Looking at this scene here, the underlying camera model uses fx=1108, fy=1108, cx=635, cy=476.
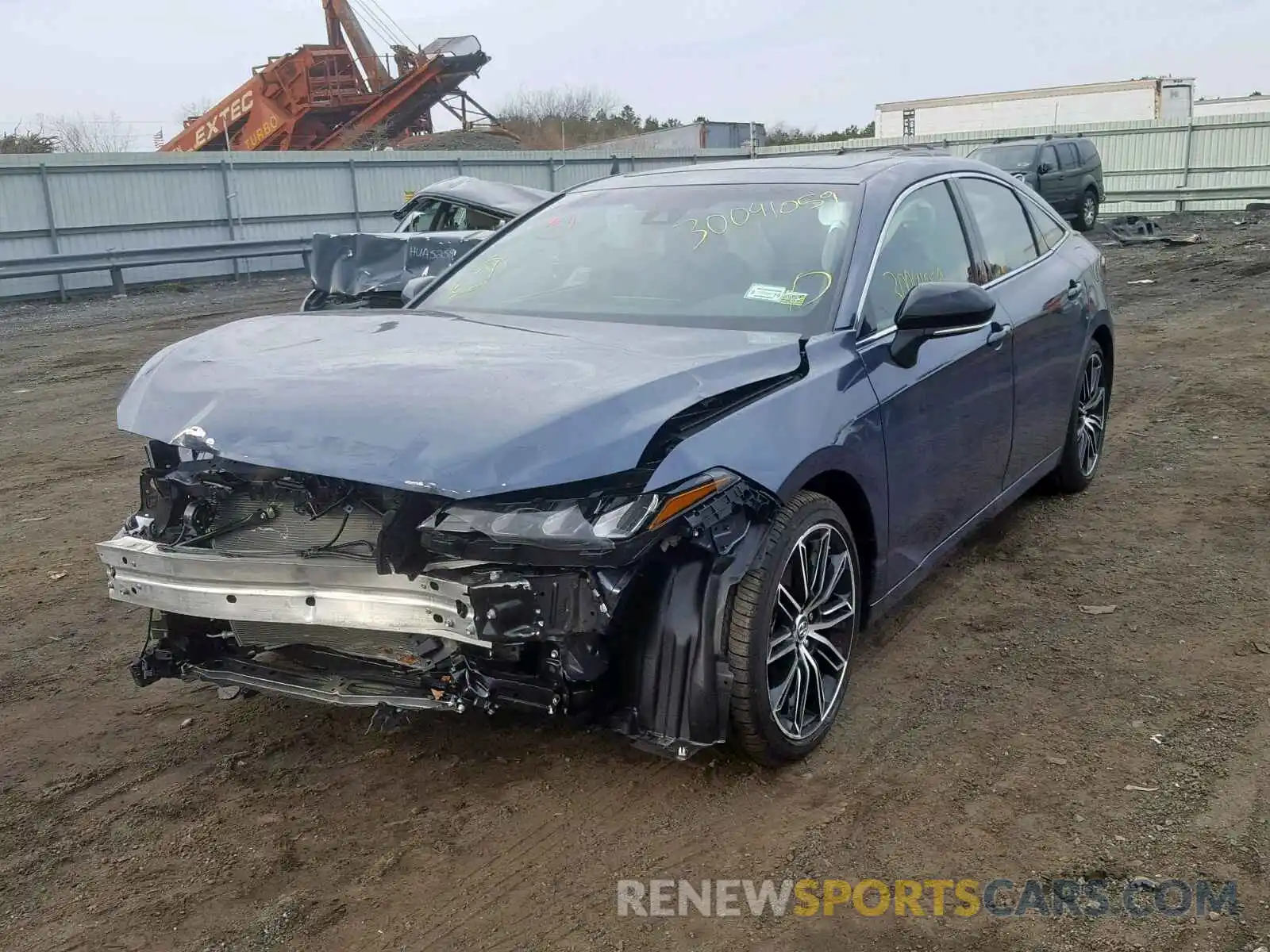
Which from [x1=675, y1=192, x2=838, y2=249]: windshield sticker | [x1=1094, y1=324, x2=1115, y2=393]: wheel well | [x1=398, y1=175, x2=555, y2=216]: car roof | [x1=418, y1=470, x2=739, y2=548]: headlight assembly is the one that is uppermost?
[x1=398, y1=175, x2=555, y2=216]: car roof

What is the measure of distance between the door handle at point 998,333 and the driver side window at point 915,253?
0.75ft

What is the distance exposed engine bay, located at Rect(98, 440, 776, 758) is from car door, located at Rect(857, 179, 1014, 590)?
0.83 meters

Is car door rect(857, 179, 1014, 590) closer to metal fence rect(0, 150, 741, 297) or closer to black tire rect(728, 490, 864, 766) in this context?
black tire rect(728, 490, 864, 766)

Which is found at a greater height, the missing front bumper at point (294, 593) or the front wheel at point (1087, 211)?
the front wheel at point (1087, 211)

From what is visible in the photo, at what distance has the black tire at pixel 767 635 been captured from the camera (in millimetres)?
2898

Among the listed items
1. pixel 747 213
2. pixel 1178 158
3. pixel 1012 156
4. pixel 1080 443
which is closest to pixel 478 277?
pixel 747 213

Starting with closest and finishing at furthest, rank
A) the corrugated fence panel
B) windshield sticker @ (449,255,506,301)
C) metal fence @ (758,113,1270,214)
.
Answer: windshield sticker @ (449,255,506,301), the corrugated fence panel, metal fence @ (758,113,1270,214)

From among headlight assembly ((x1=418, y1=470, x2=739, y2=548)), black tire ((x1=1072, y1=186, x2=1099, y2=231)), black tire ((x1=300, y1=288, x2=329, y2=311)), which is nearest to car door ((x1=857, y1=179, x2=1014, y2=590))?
headlight assembly ((x1=418, y1=470, x2=739, y2=548))

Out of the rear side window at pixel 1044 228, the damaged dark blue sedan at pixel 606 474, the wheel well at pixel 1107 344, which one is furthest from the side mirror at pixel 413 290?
the wheel well at pixel 1107 344

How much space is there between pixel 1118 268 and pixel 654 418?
15.6 m

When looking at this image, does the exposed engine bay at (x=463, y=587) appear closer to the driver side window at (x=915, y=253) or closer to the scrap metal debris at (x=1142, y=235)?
the driver side window at (x=915, y=253)

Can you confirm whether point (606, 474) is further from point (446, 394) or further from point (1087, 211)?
point (1087, 211)

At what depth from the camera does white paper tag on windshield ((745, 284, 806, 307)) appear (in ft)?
11.9

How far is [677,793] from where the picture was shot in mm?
3102
